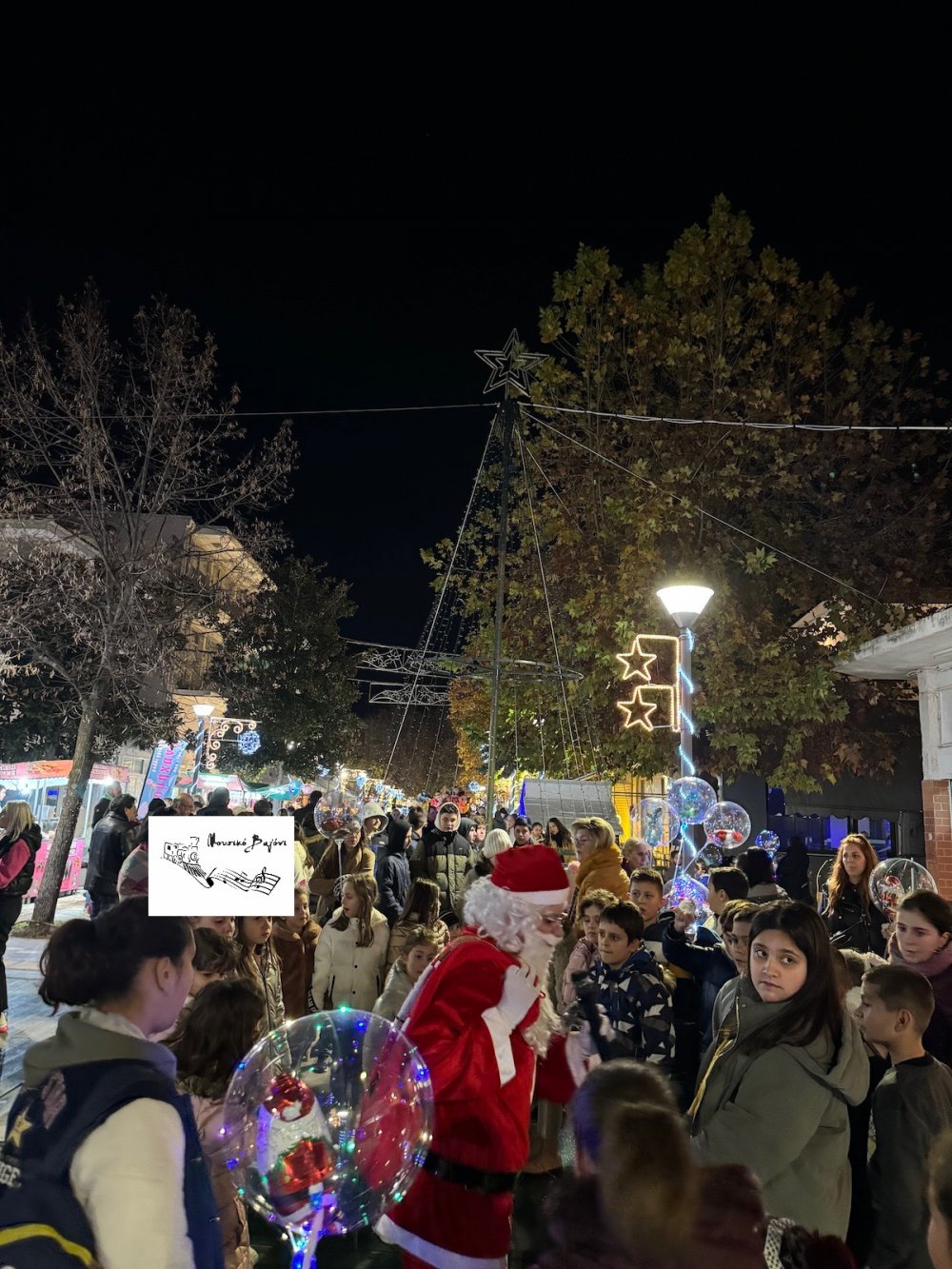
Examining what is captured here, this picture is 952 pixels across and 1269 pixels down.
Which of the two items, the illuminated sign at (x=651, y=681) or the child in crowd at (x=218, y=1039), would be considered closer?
the child in crowd at (x=218, y=1039)

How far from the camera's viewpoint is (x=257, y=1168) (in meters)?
2.41

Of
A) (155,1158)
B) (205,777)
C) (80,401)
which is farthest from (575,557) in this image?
(155,1158)

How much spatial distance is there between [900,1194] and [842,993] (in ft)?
2.49

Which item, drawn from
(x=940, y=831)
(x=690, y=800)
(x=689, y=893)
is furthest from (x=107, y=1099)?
(x=940, y=831)

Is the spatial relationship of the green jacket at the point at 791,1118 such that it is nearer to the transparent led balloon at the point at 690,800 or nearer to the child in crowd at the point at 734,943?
the child in crowd at the point at 734,943

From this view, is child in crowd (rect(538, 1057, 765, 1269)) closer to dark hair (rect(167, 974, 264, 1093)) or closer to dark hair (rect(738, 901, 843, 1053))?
dark hair (rect(738, 901, 843, 1053))

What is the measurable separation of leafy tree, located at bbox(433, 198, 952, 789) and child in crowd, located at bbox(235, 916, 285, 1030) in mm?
12388

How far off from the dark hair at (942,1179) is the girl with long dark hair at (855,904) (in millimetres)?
5753

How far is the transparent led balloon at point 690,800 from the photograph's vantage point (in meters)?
11.2

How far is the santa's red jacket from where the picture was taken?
315 cm

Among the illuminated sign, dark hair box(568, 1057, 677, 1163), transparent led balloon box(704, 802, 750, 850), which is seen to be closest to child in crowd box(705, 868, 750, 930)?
dark hair box(568, 1057, 677, 1163)

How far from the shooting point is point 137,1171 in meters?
1.86

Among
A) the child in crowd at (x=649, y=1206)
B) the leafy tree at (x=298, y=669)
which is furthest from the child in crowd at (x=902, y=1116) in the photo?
the leafy tree at (x=298, y=669)

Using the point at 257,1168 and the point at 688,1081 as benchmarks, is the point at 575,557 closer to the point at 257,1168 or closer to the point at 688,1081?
the point at 688,1081
